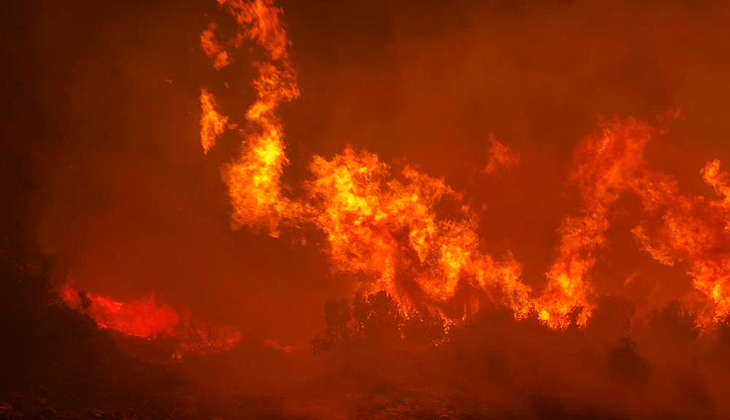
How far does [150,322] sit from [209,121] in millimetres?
9630

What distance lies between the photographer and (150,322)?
20.0 meters

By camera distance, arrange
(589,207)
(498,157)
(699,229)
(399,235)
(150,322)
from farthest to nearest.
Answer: (498,157) → (589,207) → (399,235) → (699,229) → (150,322)

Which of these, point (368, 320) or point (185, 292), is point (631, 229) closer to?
point (368, 320)

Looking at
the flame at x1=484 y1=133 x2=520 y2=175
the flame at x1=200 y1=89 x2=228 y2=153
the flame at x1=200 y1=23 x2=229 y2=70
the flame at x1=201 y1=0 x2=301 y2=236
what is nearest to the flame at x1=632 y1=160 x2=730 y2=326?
the flame at x1=484 y1=133 x2=520 y2=175

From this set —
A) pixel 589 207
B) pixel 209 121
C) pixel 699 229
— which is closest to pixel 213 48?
pixel 209 121

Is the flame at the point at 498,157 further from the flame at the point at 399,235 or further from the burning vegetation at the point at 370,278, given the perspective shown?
the flame at the point at 399,235

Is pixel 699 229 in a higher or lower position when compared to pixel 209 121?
lower

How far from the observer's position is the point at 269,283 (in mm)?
26391

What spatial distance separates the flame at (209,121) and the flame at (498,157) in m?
13.8

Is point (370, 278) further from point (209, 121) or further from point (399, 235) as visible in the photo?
point (209, 121)

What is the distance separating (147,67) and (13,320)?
12.8m

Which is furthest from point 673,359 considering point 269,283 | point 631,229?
point 269,283

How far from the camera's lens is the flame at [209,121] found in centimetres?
2311

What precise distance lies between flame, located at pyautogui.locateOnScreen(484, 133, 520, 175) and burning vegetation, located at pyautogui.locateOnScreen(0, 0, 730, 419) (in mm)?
118
